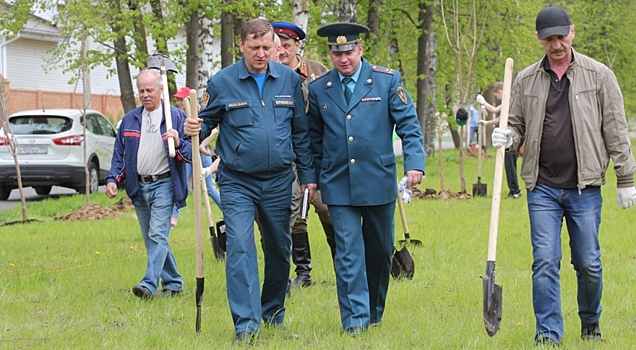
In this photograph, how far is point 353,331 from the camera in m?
6.73

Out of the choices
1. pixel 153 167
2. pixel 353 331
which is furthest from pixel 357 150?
pixel 153 167

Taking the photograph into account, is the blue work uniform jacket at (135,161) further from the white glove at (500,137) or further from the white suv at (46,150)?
the white suv at (46,150)

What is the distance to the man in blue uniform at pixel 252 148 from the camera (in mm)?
6664

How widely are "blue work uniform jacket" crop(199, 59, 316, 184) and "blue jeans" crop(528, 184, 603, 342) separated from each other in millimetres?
1645

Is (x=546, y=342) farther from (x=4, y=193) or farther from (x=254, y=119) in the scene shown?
(x=4, y=193)

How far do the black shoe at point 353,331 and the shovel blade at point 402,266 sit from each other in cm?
225

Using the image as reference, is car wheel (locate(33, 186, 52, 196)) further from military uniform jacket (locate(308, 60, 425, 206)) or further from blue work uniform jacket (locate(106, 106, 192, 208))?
military uniform jacket (locate(308, 60, 425, 206))

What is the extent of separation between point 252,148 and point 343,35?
96 cm

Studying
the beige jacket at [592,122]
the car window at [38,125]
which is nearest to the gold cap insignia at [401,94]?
the beige jacket at [592,122]

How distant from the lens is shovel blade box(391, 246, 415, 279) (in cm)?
Answer: 895

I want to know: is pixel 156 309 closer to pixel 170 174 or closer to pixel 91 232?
pixel 170 174

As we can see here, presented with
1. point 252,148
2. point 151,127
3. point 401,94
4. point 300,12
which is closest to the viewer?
point 252,148

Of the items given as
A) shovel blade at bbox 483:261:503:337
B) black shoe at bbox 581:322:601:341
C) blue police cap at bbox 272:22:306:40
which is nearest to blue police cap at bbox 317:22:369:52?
blue police cap at bbox 272:22:306:40

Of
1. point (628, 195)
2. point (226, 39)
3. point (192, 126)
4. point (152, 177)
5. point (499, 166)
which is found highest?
point (226, 39)
